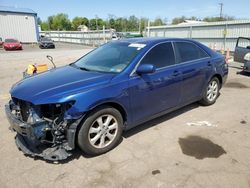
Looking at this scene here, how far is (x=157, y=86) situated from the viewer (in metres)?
3.89

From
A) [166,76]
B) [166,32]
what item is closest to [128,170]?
[166,76]

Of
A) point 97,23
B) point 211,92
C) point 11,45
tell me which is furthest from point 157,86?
point 97,23

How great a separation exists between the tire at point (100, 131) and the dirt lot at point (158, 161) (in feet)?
0.47

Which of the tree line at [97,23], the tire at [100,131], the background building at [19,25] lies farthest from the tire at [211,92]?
the tree line at [97,23]

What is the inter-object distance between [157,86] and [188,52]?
1.33 m

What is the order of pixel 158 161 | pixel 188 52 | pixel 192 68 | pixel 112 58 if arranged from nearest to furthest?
pixel 158 161, pixel 112 58, pixel 192 68, pixel 188 52

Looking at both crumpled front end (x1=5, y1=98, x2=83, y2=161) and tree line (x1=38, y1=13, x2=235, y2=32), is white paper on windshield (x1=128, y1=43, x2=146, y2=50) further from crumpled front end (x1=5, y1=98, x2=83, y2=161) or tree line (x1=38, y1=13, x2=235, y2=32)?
tree line (x1=38, y1=13, x2=235, y2=32)

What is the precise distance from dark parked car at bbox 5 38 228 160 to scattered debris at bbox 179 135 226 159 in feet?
2.32

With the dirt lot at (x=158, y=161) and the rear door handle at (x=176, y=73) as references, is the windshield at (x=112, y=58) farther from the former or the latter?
the dirt lot at (x=158, y=161)

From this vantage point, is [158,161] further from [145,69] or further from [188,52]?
[188,52]

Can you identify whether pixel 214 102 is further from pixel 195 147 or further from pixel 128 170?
pixel 128 170

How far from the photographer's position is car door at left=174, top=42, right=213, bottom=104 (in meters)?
4.47

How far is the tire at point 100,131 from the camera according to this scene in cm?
315

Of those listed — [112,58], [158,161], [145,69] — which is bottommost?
[158,161]
